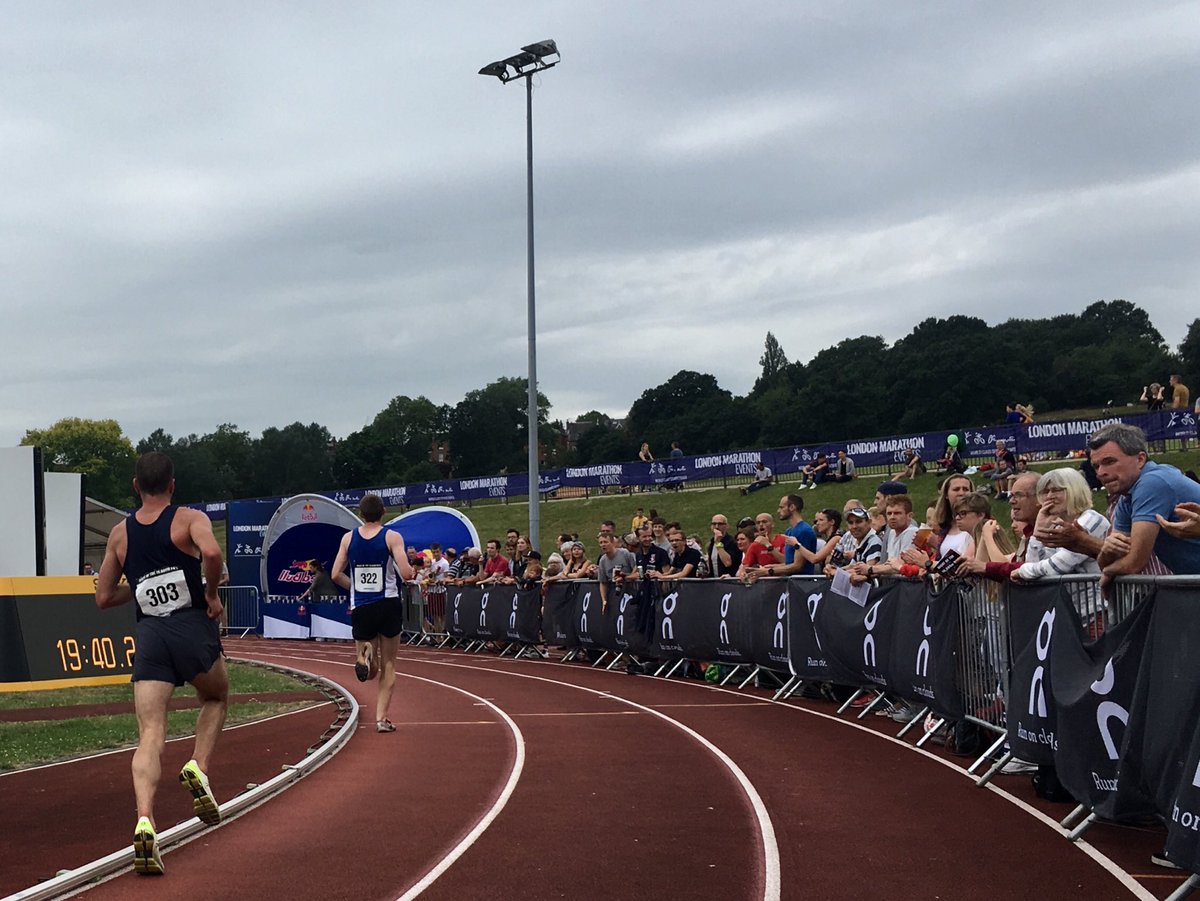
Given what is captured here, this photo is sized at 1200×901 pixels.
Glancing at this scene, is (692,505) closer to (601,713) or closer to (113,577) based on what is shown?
(601,713)

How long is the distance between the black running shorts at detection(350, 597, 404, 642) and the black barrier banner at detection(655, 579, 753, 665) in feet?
15.8

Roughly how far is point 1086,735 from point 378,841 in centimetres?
372

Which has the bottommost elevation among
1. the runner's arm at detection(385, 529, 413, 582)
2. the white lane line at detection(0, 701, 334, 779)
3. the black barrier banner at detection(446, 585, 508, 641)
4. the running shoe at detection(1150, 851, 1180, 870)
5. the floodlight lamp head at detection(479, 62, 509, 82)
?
the black barrier banner at detection(446, 585, 508, 641)

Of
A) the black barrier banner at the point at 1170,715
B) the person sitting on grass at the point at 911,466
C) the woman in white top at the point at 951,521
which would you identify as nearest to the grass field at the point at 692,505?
the person sitting on grass at the point at 911,466

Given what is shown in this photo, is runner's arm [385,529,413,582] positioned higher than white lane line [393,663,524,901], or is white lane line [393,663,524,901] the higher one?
runner's arm [385,529,413,582]

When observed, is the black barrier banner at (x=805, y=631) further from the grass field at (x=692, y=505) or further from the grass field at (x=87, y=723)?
the grass field at (x=692, y=505)

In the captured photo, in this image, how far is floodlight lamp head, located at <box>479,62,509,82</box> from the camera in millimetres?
31688

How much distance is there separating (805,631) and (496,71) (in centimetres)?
2149

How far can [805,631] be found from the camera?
14133 mm

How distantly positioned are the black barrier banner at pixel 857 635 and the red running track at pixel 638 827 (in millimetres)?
639

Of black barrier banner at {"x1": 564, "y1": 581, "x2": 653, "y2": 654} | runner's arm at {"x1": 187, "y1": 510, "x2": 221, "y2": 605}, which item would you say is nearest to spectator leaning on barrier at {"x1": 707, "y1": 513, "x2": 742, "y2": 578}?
black barrier banner at {"x1": 564, "y1": 581, "x2": 653, "y2": 654}

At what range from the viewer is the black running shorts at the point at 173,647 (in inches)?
267

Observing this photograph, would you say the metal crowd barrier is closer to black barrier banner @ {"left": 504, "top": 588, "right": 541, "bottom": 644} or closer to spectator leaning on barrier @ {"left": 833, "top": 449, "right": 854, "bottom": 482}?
black barrier banner @ {"left": 504, "top": 588, "right": 541, "bottom": 644}

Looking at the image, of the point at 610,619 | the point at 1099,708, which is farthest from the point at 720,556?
the point at 1099,708
